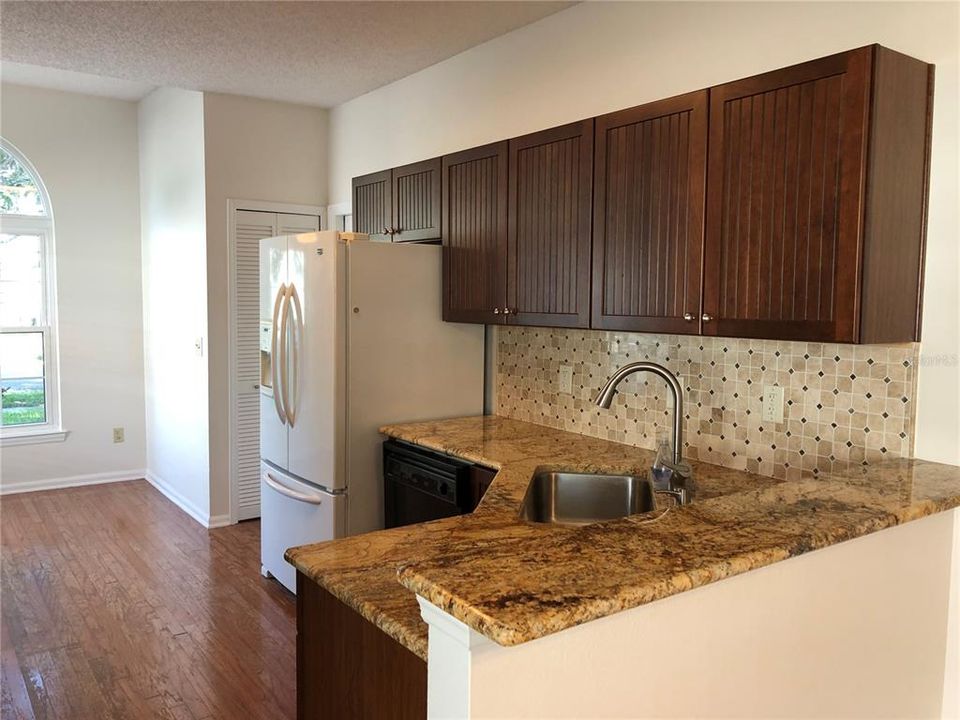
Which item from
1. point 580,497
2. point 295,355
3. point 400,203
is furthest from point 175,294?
point 580,497

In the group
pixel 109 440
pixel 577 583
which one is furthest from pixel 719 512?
pixel 109 440

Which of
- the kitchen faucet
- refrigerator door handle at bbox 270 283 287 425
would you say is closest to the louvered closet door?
refrigerator door handle at bbox 270 283 287 425

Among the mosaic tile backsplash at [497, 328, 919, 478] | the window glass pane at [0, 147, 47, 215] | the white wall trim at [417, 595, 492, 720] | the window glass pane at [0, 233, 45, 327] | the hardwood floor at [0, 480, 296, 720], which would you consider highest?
the window glass pane at [0, 147, 47, 215]

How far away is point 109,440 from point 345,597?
5024 millimetres

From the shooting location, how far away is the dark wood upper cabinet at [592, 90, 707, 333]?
2.29m

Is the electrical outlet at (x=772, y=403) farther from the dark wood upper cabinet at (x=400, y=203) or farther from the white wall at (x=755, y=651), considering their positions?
the dark wood upper cabinet at (x=400, y=203)

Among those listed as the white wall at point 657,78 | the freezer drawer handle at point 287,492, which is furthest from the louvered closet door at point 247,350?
the freezer drawer handle at point 287,492

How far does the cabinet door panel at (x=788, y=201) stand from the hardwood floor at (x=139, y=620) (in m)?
2.11

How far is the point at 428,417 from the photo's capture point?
3566 mm

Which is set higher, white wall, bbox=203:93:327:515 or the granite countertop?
white wall, bbox=203:93:327:515

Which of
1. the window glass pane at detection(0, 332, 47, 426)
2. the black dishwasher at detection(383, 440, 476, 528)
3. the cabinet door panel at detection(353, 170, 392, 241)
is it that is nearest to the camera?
the black dishwasher at detection(383, 440, 476, 528)

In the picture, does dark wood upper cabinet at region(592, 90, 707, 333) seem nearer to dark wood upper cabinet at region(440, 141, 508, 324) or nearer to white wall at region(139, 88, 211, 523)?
dark wood upper cabinet at region(440, 141, 508, 324)

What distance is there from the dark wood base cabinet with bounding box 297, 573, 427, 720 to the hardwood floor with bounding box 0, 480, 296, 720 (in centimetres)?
101

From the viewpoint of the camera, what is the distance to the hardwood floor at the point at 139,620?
2.73 meters
